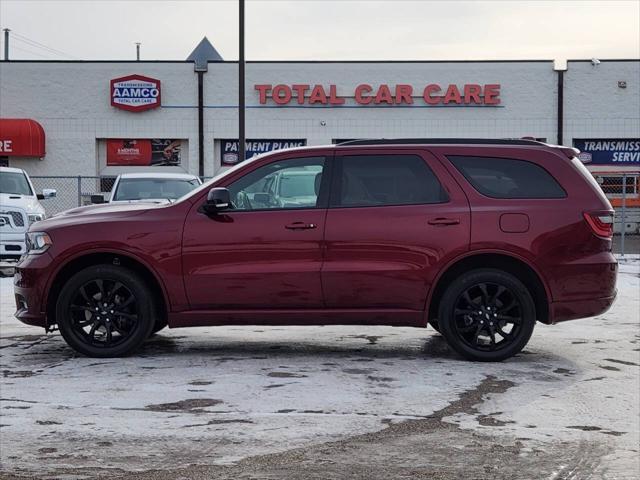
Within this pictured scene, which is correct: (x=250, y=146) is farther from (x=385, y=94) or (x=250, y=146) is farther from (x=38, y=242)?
(x=38, y=242)

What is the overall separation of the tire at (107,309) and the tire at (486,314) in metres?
2.35

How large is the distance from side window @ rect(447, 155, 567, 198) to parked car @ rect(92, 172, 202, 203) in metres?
9.06

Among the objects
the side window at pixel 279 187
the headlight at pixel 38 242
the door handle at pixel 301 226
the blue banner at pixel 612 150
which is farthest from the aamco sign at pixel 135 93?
the door handle at pixel 301 226

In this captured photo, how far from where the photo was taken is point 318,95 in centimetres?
3450

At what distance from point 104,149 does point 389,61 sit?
1025cm

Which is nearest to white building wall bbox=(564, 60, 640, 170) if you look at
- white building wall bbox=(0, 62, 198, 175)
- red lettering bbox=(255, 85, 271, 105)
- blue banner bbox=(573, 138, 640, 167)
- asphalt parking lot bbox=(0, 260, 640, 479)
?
blue banner bbox=(573, 138, 640, 167)

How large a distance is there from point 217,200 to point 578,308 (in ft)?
9.58

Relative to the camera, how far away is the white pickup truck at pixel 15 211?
17062 mm

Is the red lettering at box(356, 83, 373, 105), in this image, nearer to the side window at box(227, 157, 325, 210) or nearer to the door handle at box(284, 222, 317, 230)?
the side window at box(227, 157, 325, 210)

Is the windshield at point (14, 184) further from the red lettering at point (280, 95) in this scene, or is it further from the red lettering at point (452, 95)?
the red lettering at point (452, 95)

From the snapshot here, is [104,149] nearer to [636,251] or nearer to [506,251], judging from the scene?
[636,251]

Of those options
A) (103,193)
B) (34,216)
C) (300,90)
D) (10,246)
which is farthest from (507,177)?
(300,90)

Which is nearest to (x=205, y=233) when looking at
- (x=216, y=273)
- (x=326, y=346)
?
(x=216, y=273)

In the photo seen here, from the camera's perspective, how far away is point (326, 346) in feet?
28.6
